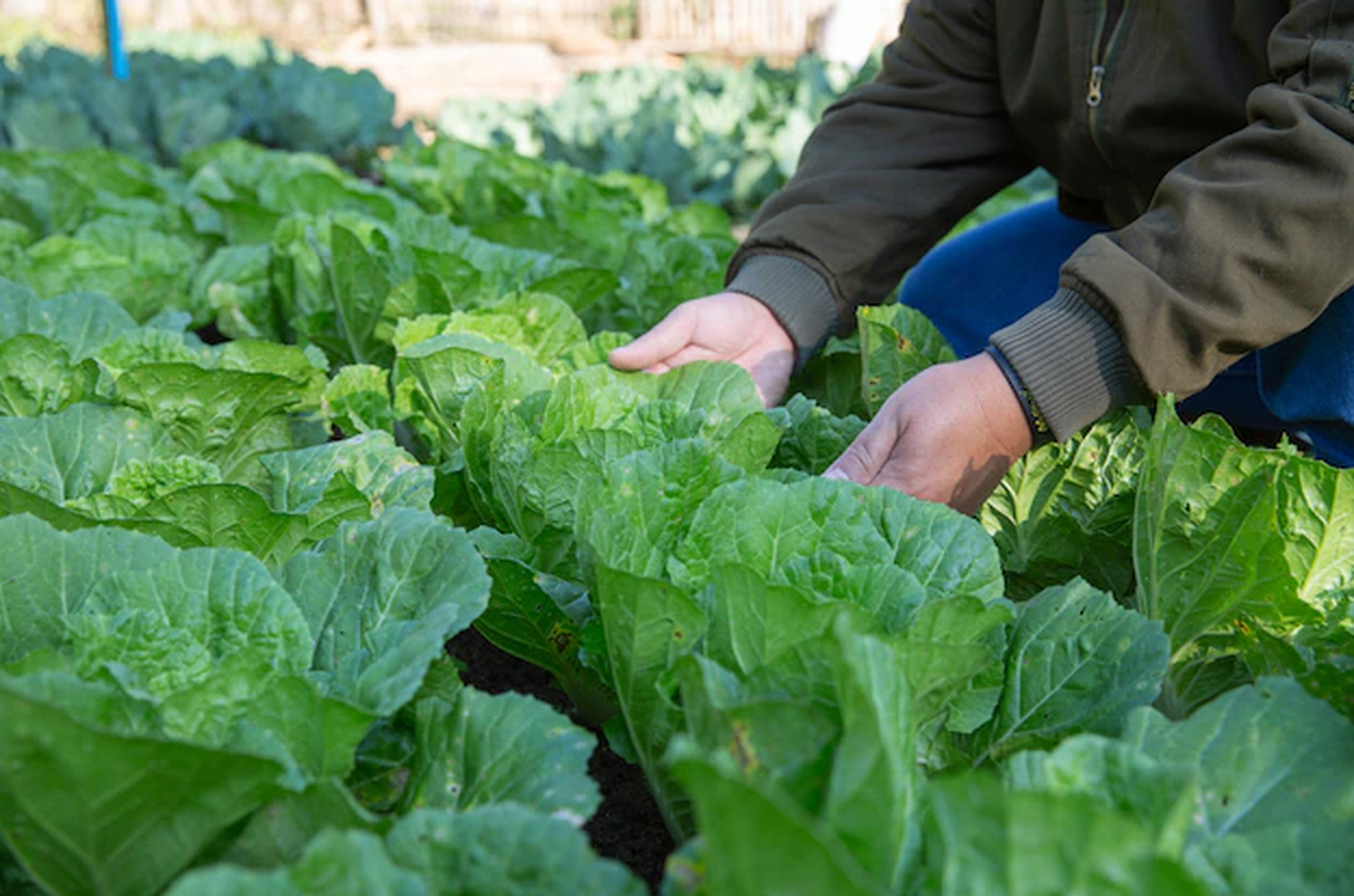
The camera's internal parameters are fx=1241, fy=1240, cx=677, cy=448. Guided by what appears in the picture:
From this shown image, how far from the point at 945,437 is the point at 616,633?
2.25 feet

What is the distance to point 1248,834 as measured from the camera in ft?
3.92

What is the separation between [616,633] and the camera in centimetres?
146

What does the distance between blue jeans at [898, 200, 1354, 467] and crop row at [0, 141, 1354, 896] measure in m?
0.33

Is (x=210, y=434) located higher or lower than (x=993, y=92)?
lower

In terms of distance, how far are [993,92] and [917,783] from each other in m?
2.01

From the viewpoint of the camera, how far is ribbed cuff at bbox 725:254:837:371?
2613 mm

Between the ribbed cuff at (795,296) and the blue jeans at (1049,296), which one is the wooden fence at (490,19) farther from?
the ribbed cuff at (795,296)

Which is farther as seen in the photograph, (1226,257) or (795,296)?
(795,296)

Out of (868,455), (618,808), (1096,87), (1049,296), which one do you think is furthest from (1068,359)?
(1049,296)

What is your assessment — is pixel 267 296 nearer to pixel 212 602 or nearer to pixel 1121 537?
pixel 212 602

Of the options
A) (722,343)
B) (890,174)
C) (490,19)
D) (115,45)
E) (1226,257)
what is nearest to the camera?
(1226,257)

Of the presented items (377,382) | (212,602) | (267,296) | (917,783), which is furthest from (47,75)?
(917,783)

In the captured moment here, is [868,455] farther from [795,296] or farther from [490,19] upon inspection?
[490,19]

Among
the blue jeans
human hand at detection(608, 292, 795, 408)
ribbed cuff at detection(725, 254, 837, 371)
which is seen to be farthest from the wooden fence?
human hand at detection(608, 292, 795, 408)
